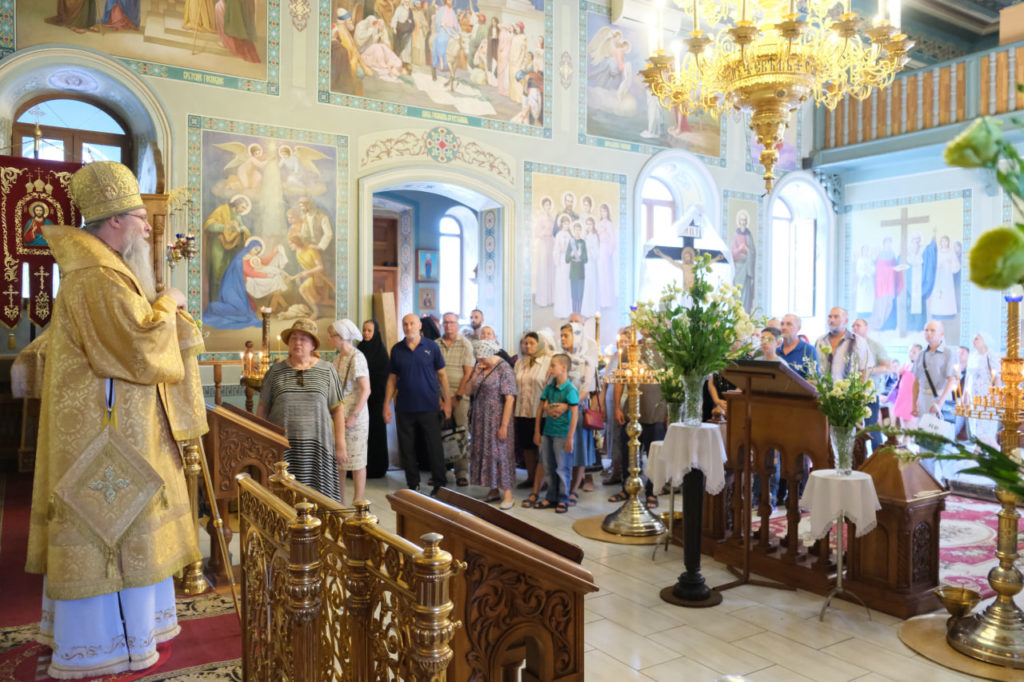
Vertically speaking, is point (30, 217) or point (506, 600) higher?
point (30, 217)

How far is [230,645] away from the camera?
3.76m

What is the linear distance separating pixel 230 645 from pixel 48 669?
0.76 metres

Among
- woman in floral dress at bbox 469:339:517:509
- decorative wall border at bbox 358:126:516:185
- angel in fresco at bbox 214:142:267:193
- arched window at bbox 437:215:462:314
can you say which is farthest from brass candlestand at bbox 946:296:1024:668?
arched window at bbox 437:215:462:314

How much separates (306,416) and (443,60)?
628 cm

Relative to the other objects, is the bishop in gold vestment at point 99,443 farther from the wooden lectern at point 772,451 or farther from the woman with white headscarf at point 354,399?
the wooden lectern at point 772,451

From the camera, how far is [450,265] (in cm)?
1529

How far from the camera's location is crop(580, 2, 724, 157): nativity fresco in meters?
11.4

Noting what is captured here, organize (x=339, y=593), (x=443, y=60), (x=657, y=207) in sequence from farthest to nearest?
(x=657, y=207)
(x=443, y=60)
(x=339, y=593)

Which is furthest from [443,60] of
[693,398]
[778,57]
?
[693,398]

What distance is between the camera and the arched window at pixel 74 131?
833 cm

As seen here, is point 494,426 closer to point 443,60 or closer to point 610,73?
point 443,60

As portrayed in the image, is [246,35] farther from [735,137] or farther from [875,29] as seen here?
[735,137]

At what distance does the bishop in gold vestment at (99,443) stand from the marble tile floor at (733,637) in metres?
2.19

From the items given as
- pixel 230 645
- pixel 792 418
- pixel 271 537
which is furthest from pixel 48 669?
pixel 792 418
